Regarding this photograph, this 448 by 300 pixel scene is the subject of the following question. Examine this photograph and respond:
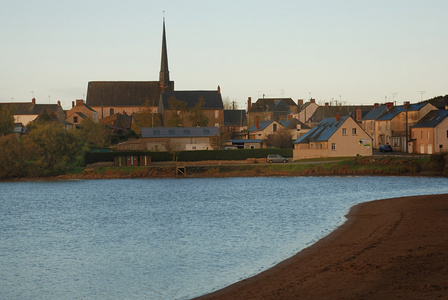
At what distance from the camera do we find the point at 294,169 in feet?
262

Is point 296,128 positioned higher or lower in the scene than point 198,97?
lower

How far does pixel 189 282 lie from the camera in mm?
21188

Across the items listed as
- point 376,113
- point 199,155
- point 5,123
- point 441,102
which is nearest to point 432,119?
point 441,102

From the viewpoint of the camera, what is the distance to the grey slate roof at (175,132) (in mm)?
96012

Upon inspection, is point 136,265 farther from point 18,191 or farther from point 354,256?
point 18,191

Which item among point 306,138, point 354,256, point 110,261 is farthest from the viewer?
point 306,138

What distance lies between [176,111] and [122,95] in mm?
46152

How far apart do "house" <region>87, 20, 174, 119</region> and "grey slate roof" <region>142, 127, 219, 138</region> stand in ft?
205

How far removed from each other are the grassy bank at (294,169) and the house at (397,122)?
15518 mm

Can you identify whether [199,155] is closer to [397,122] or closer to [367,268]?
[397,122]

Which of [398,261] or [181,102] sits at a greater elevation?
[181,102]

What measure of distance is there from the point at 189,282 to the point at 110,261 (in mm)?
5521

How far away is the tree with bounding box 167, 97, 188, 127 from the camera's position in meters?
116

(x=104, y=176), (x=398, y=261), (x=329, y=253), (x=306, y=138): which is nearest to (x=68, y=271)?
(x=329, y=253)
